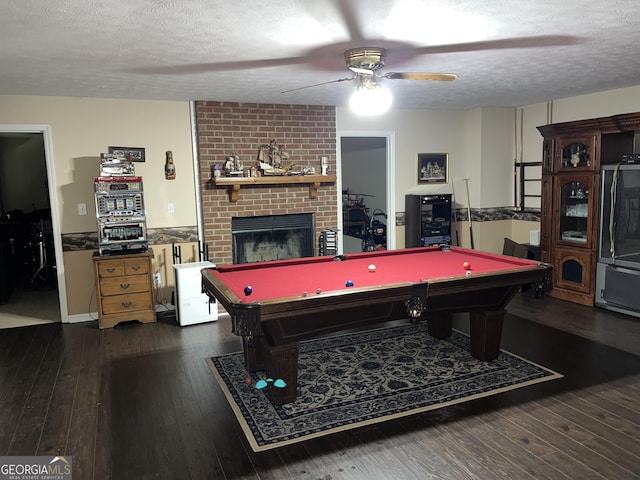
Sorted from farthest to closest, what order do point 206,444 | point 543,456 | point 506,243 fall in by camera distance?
point 506,243 < point 206,444 < point 543,456

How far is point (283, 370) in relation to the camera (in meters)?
3.06

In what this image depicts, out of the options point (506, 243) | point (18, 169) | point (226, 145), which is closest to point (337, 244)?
point (226, 145)

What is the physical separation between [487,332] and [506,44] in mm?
2059

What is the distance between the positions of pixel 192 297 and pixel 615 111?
4983mm

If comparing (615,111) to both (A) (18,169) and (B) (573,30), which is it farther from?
(A) (18,169)

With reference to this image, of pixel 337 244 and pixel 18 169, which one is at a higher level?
pixel 18 169

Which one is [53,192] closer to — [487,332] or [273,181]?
[273,181]

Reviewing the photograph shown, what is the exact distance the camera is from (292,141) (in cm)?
577

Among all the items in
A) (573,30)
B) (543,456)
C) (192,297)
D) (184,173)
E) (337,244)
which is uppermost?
(573,30)

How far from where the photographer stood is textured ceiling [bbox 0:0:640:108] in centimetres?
250

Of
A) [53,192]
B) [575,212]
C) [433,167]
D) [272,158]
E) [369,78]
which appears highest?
[369,78]

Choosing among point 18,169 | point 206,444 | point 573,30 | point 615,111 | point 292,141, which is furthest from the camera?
point 18,169

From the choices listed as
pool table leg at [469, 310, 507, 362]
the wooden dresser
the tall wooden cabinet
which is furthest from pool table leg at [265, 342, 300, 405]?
the tall wooden cabinet

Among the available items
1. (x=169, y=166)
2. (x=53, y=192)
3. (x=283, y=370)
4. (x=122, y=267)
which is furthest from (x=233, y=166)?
(x=283, y=370)
